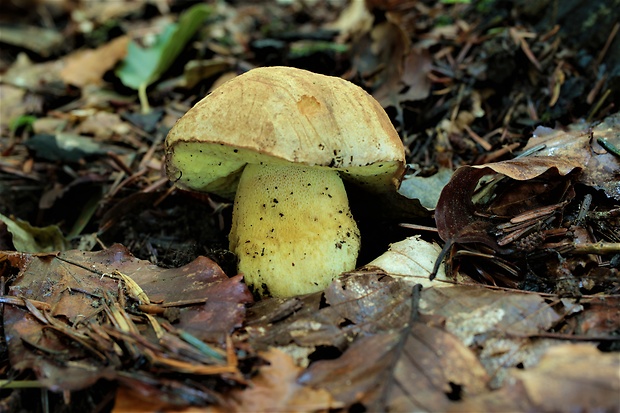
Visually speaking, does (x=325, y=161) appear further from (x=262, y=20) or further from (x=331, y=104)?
(x=262, y=20)

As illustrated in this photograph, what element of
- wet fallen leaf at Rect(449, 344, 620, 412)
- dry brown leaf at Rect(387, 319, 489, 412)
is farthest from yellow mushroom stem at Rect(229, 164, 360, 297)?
wet fallen leaf at Rect(449, 344, 620, 412)

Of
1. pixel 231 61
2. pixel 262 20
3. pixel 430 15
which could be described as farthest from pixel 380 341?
pixel 262 20

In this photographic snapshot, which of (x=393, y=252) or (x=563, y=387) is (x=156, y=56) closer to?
(x=393, y=252)

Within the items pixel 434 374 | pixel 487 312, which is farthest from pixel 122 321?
pixel 487 312

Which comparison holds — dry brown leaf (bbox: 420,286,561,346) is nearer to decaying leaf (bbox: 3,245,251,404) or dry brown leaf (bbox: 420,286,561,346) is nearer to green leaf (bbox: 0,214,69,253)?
decaying leaf (bbox: 3,245,251,404)

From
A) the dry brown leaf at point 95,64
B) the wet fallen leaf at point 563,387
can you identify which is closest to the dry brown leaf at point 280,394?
the wet fallen leaf at point 563,387

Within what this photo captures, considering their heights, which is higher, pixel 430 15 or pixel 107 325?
pixel 430 15

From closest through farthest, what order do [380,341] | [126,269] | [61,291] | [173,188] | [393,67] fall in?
[380,341] → [61,291] → [126,269] → [173,188] → [393,67]

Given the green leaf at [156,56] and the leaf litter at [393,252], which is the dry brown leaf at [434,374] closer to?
the leaf litter at [393,252]
